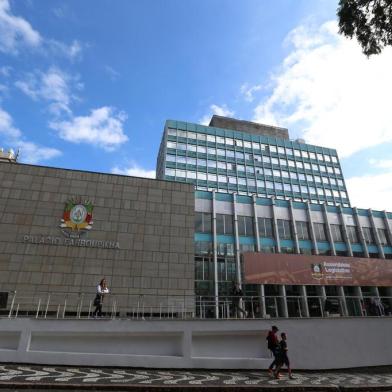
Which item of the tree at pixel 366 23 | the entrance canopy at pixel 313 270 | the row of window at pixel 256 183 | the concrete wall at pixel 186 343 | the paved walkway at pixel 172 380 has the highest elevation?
the row of window at pixel 256 183

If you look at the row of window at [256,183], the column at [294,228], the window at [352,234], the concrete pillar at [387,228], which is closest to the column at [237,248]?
the column at [294,228]

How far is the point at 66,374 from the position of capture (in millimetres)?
10602

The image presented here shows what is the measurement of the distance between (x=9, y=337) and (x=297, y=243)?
2910cm

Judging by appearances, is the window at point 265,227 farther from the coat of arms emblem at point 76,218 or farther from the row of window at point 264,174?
the row of window at point 264,174

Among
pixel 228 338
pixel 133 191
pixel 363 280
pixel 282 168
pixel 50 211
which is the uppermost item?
pixel 282 168

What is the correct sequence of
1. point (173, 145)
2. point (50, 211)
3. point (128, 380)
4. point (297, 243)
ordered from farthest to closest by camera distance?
point (173, 145), point (297, 243), point (50, 211), point (128, 380)

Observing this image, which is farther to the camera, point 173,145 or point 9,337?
point 173,145

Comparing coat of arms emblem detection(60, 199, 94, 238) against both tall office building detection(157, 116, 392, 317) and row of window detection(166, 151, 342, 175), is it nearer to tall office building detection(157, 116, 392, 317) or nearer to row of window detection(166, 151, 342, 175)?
tall office building detection(157, 116, 392, 317)

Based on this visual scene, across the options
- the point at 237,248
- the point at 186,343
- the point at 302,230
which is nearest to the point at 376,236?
the point at 302,230

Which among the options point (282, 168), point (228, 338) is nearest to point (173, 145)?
point (282, 168)

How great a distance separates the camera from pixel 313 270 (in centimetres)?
2491

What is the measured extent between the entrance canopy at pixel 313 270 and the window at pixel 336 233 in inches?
331

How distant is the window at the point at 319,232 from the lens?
36.0 m

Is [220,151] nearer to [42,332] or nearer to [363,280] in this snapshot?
[363,280]
